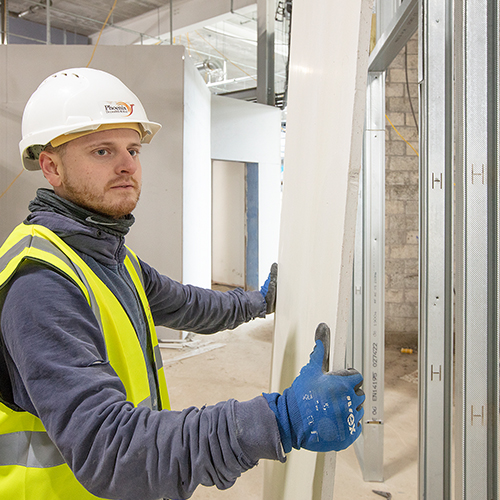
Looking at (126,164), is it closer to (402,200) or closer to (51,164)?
(51,164)

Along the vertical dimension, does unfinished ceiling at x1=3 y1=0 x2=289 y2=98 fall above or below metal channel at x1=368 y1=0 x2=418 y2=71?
above

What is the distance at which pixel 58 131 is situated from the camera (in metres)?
1.04

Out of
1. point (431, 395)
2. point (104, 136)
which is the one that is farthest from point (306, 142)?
point (431, 395)

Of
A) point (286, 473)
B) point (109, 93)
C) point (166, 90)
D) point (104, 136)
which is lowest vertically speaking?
point (286, 473)

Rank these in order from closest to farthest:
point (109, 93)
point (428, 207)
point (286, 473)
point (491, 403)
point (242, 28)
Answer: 1. point (286, 473)
2. point (109, 93)
3. point (491, 403)
4. point (428, 207)
5. point (242, 28)

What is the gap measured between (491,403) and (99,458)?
1.10m

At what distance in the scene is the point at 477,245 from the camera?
1.22 metres

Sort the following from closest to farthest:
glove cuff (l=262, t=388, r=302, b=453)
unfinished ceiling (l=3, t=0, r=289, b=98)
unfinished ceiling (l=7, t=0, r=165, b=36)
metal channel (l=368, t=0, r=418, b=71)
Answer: glove cuff (l=262, t=388, r=302, b=453)
metal channel (l=368, t=0, r=418, b=71)
unfinished ceiling (l=3, t=0, r=289, b=98)
unfinished ceiling (l=7, t=0, r=165, b=36)

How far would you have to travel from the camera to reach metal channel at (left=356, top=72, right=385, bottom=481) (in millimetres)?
2195

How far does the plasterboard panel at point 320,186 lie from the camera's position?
53 centimetres

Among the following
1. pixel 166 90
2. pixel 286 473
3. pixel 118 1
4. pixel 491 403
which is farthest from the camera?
pixel 118 1

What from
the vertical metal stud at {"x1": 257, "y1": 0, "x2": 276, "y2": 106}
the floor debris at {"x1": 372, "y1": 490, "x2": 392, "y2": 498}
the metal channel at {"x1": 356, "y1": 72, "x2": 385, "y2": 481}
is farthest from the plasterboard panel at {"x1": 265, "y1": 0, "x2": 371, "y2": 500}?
the vertical metal stud at {"x1": 257, "y1": 0, "x2": 276, "y2": 106}

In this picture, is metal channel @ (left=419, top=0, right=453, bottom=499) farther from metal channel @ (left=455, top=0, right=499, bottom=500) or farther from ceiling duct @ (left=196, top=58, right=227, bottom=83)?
ceiling duct @ (left=196, top=58, right=227, bottom=83)

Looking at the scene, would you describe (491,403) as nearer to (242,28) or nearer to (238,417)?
(238,417)
